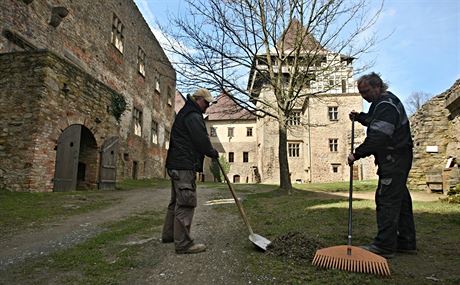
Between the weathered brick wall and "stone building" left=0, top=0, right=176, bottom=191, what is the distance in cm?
3

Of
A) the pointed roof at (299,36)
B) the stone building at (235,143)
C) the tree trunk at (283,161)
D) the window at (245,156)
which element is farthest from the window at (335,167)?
the pointed roof at (299,36)

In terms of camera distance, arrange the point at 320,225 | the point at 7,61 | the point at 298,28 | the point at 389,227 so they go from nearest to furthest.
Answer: the point at 389,227
the point at 320,225
the point at 7,61
the point at 298,28

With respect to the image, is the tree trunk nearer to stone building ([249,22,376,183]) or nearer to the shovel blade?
the shovel blade

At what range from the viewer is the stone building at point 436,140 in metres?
10.3

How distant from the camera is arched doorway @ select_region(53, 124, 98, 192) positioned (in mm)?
9453

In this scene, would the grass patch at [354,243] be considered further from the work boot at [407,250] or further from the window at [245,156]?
the window at [245,156]

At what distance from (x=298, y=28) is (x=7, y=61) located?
925 centimetres

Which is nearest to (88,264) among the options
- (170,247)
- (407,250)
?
(170,247)

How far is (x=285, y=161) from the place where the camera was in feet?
37.3

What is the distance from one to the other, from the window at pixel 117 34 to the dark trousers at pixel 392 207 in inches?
644

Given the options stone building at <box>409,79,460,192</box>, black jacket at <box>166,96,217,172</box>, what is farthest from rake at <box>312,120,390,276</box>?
stone building at <box>409,79,460,192</box>

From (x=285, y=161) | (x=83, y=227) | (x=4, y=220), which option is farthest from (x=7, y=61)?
(x=285, y=161)

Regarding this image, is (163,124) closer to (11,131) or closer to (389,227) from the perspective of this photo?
(11,131)

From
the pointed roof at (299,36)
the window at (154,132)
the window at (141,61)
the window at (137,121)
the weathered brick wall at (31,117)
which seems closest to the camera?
the weathered brick wall at (31,117)
